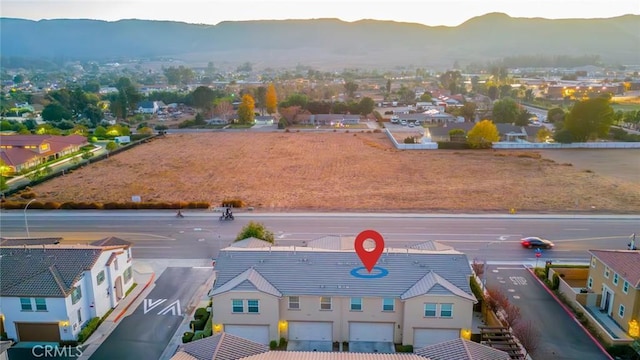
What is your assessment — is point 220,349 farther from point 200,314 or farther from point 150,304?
point 150,304

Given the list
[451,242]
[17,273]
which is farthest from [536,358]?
[17,273]

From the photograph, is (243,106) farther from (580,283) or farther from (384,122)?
(580,283)

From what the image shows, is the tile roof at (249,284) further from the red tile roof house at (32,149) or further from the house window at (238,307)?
the red tile roof house at (32,149)

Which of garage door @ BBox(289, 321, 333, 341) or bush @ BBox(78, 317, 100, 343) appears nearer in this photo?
garage door @ BBox(289, 321, 333, 341)

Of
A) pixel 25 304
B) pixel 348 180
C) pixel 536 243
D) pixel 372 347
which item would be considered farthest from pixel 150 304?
pixel 348 180

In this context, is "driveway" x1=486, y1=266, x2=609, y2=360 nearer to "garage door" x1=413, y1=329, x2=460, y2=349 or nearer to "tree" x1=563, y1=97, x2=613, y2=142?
"garage door" x1=413, y1=329, x2=460, y2=349

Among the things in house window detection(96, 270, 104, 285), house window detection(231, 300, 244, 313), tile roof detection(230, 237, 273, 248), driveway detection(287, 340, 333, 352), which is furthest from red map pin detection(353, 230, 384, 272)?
house window detection(96, 270, 104, 285)
